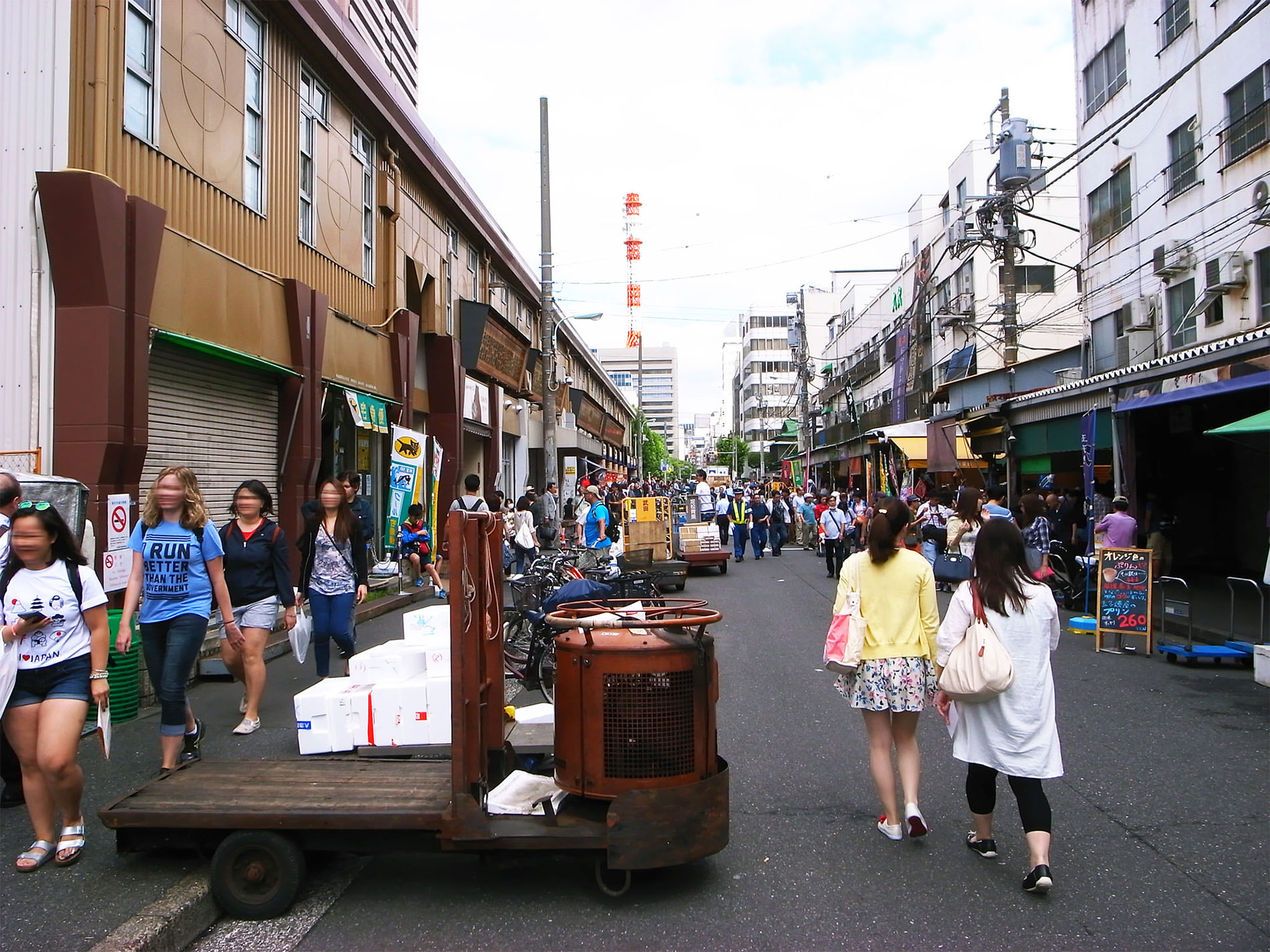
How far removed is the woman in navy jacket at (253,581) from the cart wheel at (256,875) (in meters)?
2.48


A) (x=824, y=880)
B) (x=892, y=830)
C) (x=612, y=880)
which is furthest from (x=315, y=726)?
(x=892, y=830)

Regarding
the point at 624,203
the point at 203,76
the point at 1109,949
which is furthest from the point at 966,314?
the point at 624,203

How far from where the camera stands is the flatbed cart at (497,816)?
3.85 meters

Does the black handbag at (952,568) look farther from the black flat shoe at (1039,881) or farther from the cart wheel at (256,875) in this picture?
the cart wheel at (256,875)

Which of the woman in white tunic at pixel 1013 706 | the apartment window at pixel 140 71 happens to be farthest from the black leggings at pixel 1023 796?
the apartment window at pixel 140 71

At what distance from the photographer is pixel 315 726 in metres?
5.68

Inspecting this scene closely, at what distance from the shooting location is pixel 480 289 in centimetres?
2525

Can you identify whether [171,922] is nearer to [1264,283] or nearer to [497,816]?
[497,816]

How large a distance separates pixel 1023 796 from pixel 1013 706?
393 mm

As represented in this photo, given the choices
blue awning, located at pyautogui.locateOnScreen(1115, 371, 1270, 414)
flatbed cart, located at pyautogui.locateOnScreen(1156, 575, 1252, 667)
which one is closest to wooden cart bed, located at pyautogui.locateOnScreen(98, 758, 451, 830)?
flatbed cart, located at pyautogui.locateOnScreen(1156, 575, 1252, 667)

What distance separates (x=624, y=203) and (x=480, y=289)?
9066 cm

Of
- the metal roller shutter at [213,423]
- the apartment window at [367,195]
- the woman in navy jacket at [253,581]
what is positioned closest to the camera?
the woman in navy jacket at [253,581]

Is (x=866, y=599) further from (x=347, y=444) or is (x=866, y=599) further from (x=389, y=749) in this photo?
(x=347, y=444)

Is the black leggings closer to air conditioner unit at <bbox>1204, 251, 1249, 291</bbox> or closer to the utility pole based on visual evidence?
air conditioner unit at <bbox>1204, 251, 1249, 291</bbox>
